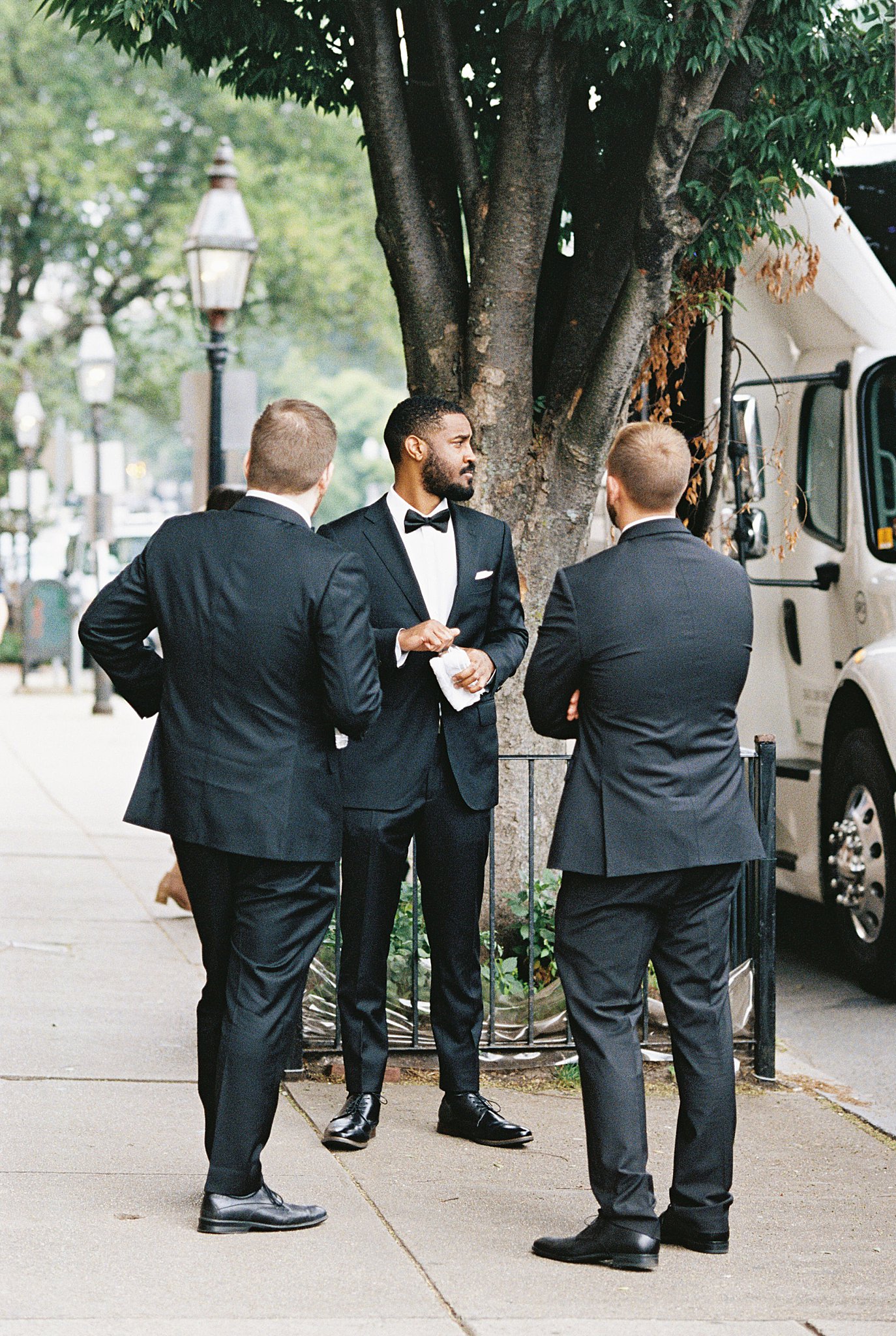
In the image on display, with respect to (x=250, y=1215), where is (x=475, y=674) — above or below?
above

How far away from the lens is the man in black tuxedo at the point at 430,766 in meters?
5.18

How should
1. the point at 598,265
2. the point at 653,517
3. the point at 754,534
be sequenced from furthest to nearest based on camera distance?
the point at 754,534 → the point at 598,265 → the point at 653,517

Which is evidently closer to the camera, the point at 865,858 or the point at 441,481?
the point at 441,481

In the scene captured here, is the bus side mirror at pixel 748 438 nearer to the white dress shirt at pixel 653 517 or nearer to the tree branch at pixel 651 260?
the tree branch at pixel 651 260

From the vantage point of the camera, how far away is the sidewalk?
3883 millimetres

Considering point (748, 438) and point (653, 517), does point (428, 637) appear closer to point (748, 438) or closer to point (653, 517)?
point (653, 517)

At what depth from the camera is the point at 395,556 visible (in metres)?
5.25

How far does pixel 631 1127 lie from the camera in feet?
13.7

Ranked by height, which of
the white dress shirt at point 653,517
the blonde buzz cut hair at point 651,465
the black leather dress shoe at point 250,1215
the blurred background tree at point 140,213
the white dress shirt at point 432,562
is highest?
the blurred background tree at point 140,213

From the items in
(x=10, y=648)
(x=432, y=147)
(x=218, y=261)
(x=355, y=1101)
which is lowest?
(x=355, y=1101)

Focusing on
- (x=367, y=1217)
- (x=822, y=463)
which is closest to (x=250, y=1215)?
(x=367, y=1217)

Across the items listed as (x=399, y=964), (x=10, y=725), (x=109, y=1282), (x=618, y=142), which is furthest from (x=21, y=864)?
(x=10, y=725)

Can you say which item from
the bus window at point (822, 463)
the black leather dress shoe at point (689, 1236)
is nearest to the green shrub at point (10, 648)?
the bus window at point (822, 463)

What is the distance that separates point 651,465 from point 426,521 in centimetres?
111
